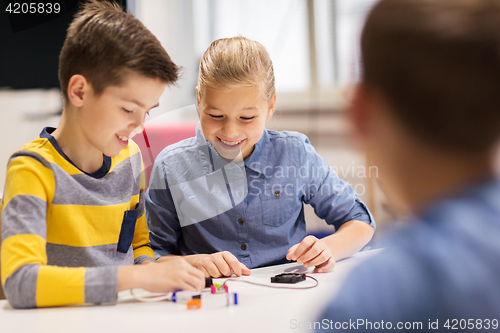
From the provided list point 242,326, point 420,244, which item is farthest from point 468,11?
point 242,326

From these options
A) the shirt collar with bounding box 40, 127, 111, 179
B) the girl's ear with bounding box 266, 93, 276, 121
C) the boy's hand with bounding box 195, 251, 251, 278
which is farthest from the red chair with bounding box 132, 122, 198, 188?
the boy's hand with bounding box 195, 251, 251, 278

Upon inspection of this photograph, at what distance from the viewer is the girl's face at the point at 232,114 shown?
41.1 inches

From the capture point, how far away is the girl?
1062 mm

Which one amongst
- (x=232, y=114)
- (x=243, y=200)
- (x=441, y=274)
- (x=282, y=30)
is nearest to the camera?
(x=441, y=274)

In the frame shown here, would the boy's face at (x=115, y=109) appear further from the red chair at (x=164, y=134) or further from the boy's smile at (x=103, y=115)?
the red chair at (x=164, y=134)

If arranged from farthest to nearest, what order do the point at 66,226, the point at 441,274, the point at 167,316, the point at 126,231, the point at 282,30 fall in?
the point at 282,30, the point at 126,231, the point at 66,226, the point at 167,316, the point at 441,274

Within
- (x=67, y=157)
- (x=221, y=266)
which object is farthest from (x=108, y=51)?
(x=221, y=266)

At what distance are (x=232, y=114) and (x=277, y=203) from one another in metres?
0.28

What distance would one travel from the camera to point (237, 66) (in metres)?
1.05

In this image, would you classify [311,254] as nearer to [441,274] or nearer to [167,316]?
[167,316]

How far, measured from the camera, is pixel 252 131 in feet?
3.59

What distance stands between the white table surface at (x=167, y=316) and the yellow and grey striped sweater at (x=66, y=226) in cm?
3

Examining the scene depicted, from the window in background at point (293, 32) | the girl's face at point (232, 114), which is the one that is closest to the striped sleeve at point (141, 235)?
the girl's face at point (232, 114)

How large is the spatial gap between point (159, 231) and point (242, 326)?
57 cm
